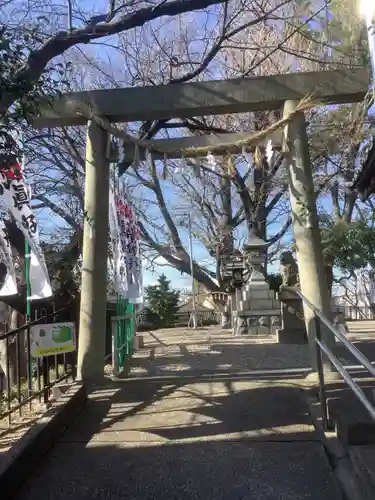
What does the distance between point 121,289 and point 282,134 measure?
10.8 feet

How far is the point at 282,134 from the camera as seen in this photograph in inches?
265

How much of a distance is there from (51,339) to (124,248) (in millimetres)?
2582

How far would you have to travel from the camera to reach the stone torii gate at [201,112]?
6230 millimetres

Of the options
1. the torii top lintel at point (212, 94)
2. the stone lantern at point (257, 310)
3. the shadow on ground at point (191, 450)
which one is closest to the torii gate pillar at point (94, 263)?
the torii top lintel at point (212, 94)

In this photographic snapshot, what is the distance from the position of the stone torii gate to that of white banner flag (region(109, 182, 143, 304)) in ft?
2.27

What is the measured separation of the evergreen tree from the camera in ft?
83.3

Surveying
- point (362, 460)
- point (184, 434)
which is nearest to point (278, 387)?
point (184, 434)

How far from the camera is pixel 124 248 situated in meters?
7.62

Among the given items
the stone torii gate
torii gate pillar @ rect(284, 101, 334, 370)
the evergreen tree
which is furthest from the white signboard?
the evergreen tree

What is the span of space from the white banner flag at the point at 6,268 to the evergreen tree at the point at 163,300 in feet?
62.6

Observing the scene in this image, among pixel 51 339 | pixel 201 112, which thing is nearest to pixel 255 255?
pixel 201 112

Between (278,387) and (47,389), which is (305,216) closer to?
(278,387)

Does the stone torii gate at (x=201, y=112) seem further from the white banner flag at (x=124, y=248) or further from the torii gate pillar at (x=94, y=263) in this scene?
the white banner flag at (x=124, y=248)

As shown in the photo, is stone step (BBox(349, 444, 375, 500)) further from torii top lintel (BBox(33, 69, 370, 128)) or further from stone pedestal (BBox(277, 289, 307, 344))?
stone pedestal (BBox(277, 289, 307, 344))
